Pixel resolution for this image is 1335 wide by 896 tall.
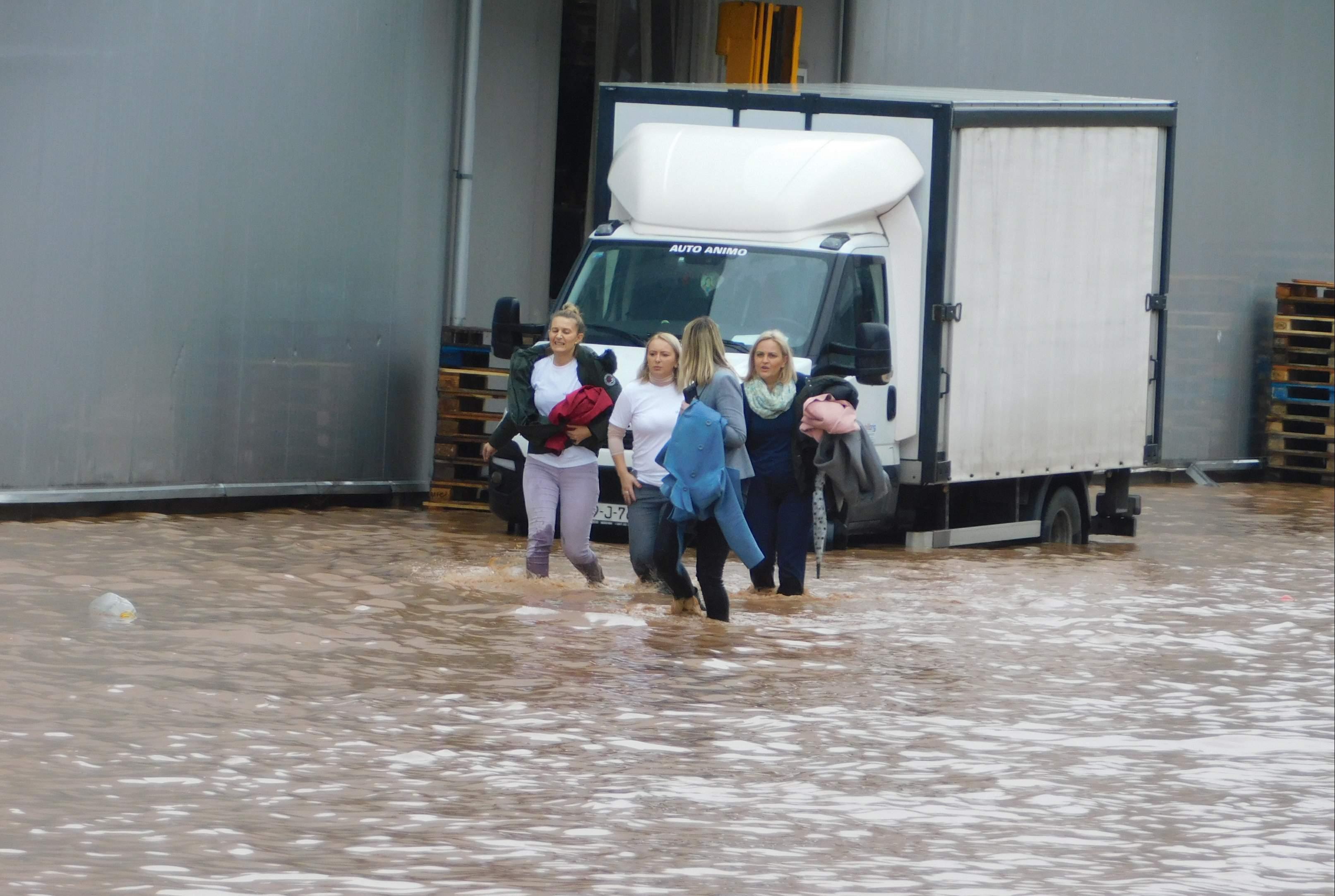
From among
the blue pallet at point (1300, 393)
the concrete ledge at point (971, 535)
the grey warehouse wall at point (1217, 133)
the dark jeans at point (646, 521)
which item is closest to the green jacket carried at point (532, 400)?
the dark jeans at point (646, 521)

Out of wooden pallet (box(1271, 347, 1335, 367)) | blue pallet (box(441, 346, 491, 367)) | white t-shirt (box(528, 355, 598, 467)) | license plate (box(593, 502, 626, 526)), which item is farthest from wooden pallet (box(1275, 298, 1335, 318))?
white t-shirt (box(528, 355, 598, 467))

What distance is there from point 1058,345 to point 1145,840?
10.0 meters

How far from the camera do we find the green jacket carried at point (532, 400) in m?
12.4

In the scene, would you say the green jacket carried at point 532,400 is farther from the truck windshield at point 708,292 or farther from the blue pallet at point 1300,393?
the blue pallet at point 1300,393

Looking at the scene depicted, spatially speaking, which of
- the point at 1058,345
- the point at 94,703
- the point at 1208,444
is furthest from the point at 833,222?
the point at 1208,444

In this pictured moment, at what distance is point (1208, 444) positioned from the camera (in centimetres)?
2655

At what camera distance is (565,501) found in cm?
1248

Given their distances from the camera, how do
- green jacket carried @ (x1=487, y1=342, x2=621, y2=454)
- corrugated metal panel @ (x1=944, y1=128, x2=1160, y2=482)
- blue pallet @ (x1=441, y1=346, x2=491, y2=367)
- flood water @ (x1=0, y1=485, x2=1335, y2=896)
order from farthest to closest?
blue pallet @ (x1=441, y1=346, x2=491, y2=367) → corrugated metal panel @ (x1=944, y1=128, x2=1160, y2=482) → green jacket carried @ (x1=487, y1=342, x2=621, y2=454) → flood water @ (x1=0, y1=485, x2=1335, y2=896)

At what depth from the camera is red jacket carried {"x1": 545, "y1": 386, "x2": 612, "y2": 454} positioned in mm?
12266

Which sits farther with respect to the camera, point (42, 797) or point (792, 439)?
point (792, 439)

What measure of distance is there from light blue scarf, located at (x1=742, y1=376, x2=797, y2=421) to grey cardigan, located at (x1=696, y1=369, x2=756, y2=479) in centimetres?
55

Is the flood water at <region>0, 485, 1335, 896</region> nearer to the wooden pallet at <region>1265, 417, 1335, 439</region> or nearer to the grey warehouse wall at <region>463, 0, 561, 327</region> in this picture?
the grey warehouse wall at <region>463, 0, 561, 327</region>

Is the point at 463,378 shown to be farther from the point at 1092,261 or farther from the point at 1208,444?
the point at 1208,444

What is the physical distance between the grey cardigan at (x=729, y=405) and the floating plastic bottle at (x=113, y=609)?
3.17 metres
